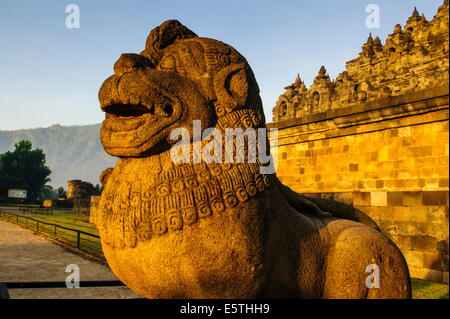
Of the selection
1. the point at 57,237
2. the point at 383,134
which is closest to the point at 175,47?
the point at 383,134

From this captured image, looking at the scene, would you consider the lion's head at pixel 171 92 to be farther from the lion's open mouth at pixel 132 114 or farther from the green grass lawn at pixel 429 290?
the green grass lawn at pixel 429 290

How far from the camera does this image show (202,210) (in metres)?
2.33

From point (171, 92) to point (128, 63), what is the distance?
0.33 metres

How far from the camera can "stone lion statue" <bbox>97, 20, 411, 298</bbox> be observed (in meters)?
2.32

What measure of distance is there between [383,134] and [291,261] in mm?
5314

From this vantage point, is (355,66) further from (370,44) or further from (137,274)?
(137,274)

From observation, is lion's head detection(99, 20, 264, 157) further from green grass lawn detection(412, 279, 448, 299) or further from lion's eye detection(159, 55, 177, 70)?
green grass lawn detection(412, 279, 448, 299)

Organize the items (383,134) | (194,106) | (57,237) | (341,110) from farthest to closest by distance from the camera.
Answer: (57,237) → (341,110) → (383,134) → (194,106)

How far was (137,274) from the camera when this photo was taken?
2432 millimetres

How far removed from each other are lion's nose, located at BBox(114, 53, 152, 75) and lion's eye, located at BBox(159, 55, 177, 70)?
0.43 feet

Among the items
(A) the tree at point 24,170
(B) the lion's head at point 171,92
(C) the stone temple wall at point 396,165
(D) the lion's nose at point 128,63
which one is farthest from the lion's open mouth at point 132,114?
(A) the tree at point 24,170

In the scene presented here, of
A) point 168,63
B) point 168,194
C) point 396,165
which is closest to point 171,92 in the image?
point 168,63

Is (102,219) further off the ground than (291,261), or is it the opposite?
(102,219)

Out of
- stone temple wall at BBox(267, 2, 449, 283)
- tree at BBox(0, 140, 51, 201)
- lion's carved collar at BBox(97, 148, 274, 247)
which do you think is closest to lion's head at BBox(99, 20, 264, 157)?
lion's carved collar at BBox(97, 148, 274, 247)
